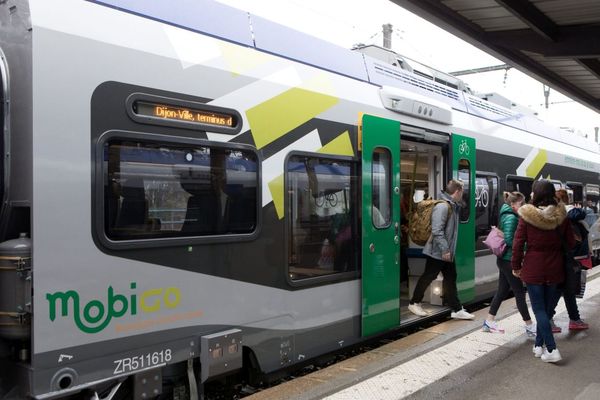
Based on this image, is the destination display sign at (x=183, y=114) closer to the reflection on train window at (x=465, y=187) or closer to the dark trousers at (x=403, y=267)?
the reflection on train window at (x=465, y=187)

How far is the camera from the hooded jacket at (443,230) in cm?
626

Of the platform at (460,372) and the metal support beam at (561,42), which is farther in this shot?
the metal support beam at (561,42)

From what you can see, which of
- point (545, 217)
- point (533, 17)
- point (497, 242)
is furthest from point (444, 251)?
point (533, 17)

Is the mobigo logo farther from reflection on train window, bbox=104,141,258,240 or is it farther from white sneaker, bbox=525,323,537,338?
white sneaker, bbox=525,323,537,338

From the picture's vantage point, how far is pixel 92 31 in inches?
125

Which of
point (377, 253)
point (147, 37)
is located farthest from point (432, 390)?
point (147, 37)

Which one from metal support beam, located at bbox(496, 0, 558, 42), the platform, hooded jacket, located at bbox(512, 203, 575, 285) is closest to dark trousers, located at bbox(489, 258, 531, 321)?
the platform

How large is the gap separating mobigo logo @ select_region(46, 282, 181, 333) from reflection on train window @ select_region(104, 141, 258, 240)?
0.36m

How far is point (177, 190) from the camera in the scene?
3607 millimetres

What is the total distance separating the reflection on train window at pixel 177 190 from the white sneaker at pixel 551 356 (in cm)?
292

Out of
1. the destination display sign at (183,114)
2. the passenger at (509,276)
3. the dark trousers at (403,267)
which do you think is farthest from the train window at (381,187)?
the dark trousers at (403,267)

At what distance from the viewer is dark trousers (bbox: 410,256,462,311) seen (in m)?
6.40

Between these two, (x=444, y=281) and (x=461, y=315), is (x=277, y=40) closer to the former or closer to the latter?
(x=444, y=281)

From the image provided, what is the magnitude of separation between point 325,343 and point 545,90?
20.7 m
